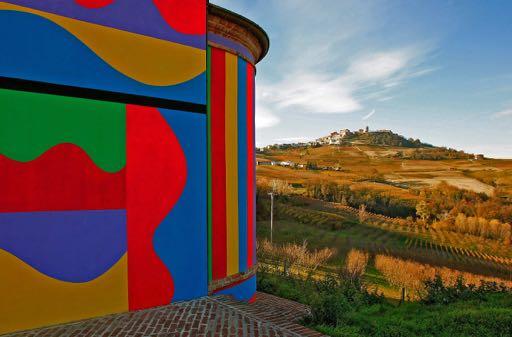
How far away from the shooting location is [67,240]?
5.51 meters

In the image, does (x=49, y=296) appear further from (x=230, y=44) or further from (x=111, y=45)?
(x=230, y=44)

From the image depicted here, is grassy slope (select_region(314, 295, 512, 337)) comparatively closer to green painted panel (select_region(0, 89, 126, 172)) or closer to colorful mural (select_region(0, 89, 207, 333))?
colorful mural (select_region(0, 89, 207, 333))

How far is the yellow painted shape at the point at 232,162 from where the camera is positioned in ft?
26.2

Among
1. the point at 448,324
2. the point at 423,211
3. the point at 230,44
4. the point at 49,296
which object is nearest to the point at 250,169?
the point at 230,44

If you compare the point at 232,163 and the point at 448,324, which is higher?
the point at 232,163

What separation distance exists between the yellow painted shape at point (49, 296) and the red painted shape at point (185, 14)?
4.69 meters

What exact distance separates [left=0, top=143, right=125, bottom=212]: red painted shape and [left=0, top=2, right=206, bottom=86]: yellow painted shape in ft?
5.94

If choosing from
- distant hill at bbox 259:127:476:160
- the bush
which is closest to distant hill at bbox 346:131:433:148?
distant hill at bbox 259:127:476:160

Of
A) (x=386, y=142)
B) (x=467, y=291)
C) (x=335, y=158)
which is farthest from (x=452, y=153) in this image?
(x=467, y=291)

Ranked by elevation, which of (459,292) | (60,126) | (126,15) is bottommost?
(459,292)

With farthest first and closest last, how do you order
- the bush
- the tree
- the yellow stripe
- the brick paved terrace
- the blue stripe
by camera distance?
the tree
the bush
the blue stripe
the yellow stripe
the brick paved terrace

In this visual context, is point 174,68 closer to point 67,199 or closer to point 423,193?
point 67,199

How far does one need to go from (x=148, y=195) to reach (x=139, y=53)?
272cm

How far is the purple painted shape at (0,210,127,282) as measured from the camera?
5160 millimetres
